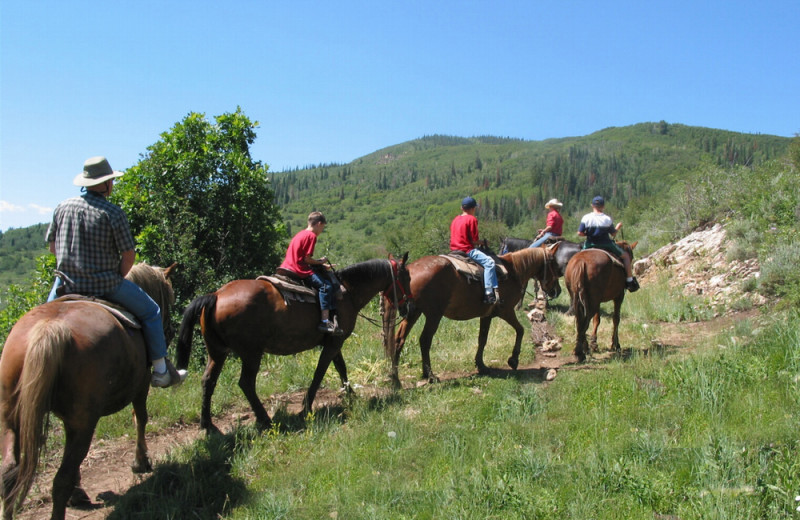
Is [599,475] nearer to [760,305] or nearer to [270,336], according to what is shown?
[270,336]

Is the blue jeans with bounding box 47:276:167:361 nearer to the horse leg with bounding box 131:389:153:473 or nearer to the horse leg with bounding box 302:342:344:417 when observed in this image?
the horse leg with bounding box 131:389:153:473

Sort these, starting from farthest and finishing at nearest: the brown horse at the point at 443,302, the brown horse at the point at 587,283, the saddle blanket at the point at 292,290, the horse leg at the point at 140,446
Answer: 1. the brown horse at the point at 587,283
2. the brown horse at the point at 443,302
3. the saddle blanket at the point at 292,290
4. the horse leg at the point at 140,446

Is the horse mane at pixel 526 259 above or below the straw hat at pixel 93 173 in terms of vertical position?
below

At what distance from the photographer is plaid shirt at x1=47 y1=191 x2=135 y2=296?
5.03 metres

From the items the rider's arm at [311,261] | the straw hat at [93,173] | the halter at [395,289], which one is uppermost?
the straw hat at [93,173]

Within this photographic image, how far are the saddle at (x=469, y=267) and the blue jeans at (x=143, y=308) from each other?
17.0 ft

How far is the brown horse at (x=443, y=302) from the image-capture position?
887 cm

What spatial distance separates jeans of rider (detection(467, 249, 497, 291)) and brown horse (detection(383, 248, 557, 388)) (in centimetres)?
21

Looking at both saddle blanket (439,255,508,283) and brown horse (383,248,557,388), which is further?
saddle blanket (439,255,508,283)

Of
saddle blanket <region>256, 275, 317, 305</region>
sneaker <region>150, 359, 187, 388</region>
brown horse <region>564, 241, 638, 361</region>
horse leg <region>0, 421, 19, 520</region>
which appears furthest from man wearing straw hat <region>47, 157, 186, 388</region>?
brown horse <region>564, 241, 638, 361</region>

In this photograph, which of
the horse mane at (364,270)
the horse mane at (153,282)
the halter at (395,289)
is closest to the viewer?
the horse mane at (153,282)

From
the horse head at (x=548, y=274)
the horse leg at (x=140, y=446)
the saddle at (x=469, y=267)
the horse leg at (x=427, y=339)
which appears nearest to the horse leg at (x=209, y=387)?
the horse leg at (x=140, y=446)

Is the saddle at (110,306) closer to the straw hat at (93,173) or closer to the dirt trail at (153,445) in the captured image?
the straw hat at (93,173)

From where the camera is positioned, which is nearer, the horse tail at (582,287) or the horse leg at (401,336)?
the horse leg at (401,336)
